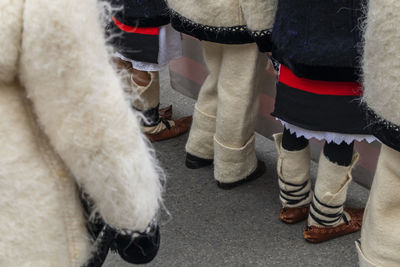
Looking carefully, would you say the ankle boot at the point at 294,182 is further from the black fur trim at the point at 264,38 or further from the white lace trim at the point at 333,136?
the black fur trim at the point at 264,38

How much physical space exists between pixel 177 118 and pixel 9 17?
2.38 meters

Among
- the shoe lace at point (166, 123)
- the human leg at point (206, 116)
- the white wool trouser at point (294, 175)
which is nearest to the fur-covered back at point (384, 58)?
the white wool trouser at point (294, 175)

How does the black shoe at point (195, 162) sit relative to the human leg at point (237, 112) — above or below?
below

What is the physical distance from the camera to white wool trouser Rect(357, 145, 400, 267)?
1.21m

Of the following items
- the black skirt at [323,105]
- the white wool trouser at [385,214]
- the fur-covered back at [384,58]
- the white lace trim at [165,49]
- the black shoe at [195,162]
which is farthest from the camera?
the black shoe at [195,162]

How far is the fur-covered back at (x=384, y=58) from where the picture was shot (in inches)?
39.6

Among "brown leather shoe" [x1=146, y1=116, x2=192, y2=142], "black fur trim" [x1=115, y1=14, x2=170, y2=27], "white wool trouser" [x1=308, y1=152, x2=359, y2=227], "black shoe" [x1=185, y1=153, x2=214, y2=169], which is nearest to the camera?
"white wool trouser" [x1=308, y1=152, x2=359, y2=227]

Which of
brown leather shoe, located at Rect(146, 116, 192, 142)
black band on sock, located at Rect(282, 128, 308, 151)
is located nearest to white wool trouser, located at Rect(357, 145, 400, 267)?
black band on sock, located at Rect(282, 128, 308, 151)

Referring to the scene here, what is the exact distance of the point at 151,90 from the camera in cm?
274

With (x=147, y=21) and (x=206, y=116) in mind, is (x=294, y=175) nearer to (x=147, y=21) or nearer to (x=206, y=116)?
(x=206, y=116)

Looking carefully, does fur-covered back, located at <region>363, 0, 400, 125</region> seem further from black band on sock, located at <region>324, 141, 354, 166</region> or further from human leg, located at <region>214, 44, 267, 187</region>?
human leg, located at <region>214, 44, 267, 187</region>

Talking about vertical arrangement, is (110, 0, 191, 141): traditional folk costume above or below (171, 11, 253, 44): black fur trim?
below

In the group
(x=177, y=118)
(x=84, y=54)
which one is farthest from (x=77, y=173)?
(x=177, y=118)

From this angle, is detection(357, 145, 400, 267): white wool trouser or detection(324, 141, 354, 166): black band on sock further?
Answer: detection(324, 141, 354, 166): black band on sock
